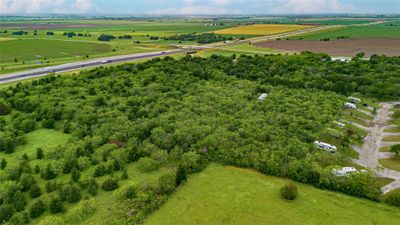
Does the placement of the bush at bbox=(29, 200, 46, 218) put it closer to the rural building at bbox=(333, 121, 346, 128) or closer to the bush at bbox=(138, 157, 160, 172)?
the bush at bbox=(138, 157, 160, 172)

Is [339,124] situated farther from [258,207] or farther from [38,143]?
[38,143]

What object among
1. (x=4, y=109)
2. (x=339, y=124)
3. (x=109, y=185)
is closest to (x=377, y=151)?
(x=339, y=124)

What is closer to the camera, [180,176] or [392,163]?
[180,176]

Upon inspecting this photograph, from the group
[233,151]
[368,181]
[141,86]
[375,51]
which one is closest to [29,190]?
[233,151]

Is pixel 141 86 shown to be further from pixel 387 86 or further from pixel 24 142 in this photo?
pixel 387 86

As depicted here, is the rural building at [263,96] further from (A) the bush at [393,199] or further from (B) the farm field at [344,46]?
(B) the farm field at [344,46]

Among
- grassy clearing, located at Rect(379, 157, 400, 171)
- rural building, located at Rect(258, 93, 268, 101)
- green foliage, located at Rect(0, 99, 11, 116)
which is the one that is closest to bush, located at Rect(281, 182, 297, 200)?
grassy clearing, located at Rect(379, 157, 400, 171)
